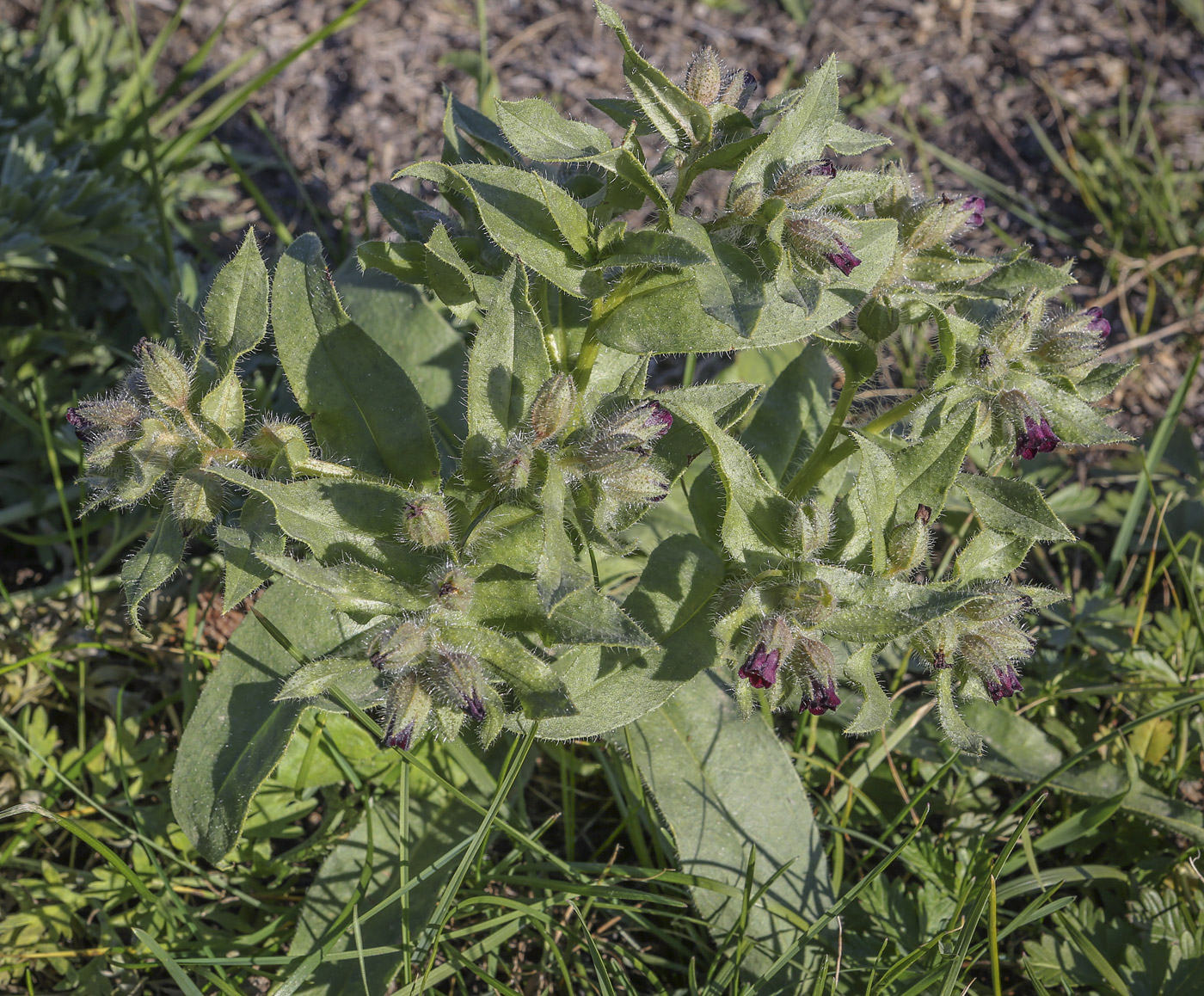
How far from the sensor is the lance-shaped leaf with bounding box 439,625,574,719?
2.48 meters

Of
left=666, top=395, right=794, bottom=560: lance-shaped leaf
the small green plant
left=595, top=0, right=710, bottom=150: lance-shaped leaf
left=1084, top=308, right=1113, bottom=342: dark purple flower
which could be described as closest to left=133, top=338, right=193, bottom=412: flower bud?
A: the small green plant

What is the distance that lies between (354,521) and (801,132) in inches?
66.2

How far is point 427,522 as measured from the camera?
8.54ft

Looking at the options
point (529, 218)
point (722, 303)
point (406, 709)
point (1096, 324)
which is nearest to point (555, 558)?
point (406, 709)

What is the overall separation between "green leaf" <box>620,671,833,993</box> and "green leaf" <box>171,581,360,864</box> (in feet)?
3.60

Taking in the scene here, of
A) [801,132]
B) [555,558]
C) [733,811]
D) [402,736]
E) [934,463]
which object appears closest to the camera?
[555,558]

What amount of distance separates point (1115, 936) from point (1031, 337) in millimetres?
2030

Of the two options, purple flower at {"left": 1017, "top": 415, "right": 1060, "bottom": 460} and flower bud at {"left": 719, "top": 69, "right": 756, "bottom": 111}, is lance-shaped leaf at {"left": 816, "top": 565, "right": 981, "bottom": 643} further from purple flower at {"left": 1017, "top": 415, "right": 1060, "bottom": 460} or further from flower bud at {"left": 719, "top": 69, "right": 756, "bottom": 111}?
flower bud at {"left": 719, "top": 69, "right": 756, "bottom": 111}

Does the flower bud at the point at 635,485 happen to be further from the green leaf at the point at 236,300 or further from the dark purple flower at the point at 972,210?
the dark purple flower at the point at 972,210

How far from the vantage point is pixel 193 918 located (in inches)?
127

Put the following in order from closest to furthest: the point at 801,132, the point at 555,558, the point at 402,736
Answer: the point at 555,558, the point at 402,736, the point at 801,132

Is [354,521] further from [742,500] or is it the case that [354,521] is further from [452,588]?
[742,500]

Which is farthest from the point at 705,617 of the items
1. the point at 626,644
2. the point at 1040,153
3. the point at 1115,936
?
the point at 1040,153

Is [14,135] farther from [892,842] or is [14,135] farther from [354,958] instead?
[892,842]
